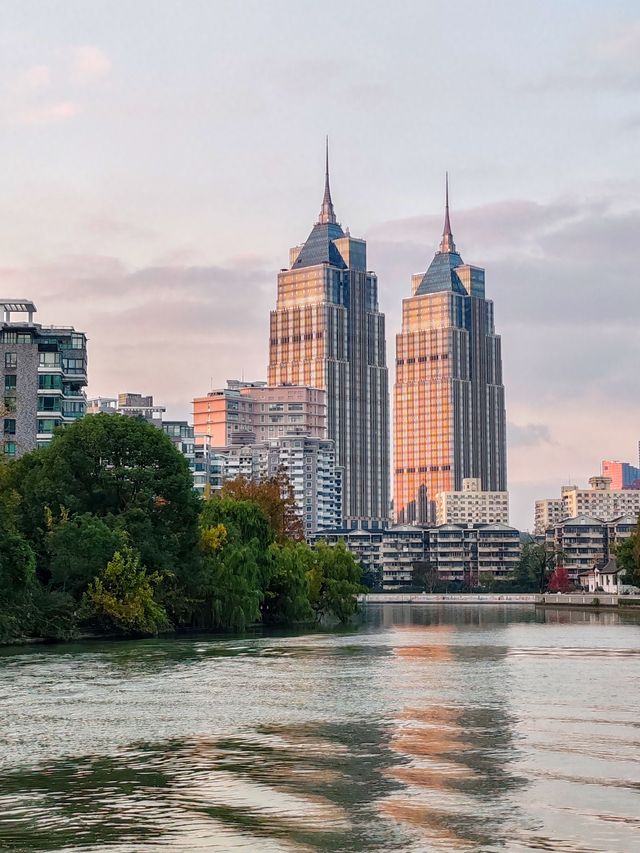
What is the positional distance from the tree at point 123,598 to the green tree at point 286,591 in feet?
56.3

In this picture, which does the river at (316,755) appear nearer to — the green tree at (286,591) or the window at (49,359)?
the green tree at (286,591)

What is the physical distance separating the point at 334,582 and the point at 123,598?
33061mm

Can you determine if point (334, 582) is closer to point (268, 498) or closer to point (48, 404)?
point (268, 498)

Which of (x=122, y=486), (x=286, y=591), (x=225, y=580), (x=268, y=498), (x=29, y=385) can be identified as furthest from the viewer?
(x=29, y=385)

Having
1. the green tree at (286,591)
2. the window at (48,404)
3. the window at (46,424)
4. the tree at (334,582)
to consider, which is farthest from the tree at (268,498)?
the window at (48,404)

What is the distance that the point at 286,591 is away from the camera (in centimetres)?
9662

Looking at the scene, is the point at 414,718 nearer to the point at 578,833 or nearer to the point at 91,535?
the point at 578,833

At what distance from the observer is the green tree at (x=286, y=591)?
95.4 meters

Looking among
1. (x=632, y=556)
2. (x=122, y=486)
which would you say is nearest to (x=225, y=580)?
(x=122, y=486)

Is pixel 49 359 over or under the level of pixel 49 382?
over

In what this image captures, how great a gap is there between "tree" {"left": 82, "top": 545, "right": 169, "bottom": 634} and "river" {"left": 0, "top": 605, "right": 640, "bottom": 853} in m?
15.3

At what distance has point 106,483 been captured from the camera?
82.0 metres

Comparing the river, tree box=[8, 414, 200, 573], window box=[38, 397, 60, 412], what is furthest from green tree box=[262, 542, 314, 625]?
window box=[38, 397, 60, 412]

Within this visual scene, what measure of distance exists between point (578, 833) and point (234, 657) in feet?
136
